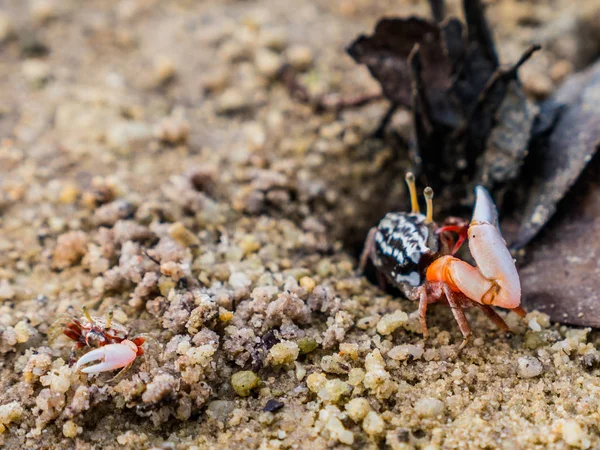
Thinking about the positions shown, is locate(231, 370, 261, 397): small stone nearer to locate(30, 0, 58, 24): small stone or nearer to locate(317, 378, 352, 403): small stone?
locate(317, 378, 352, 403): small stone

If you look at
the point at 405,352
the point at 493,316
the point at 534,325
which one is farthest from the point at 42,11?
the point at 534,325

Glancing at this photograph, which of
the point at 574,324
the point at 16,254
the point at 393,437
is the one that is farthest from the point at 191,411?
the point at 574,324

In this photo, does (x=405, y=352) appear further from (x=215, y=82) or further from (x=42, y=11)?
(x=42, y=11)

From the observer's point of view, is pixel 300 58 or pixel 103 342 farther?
pixel 300 58

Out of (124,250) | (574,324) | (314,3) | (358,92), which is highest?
(314,3)

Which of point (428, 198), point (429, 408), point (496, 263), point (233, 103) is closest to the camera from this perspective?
point (429, 408)

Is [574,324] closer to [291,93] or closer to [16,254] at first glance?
[291,93]
